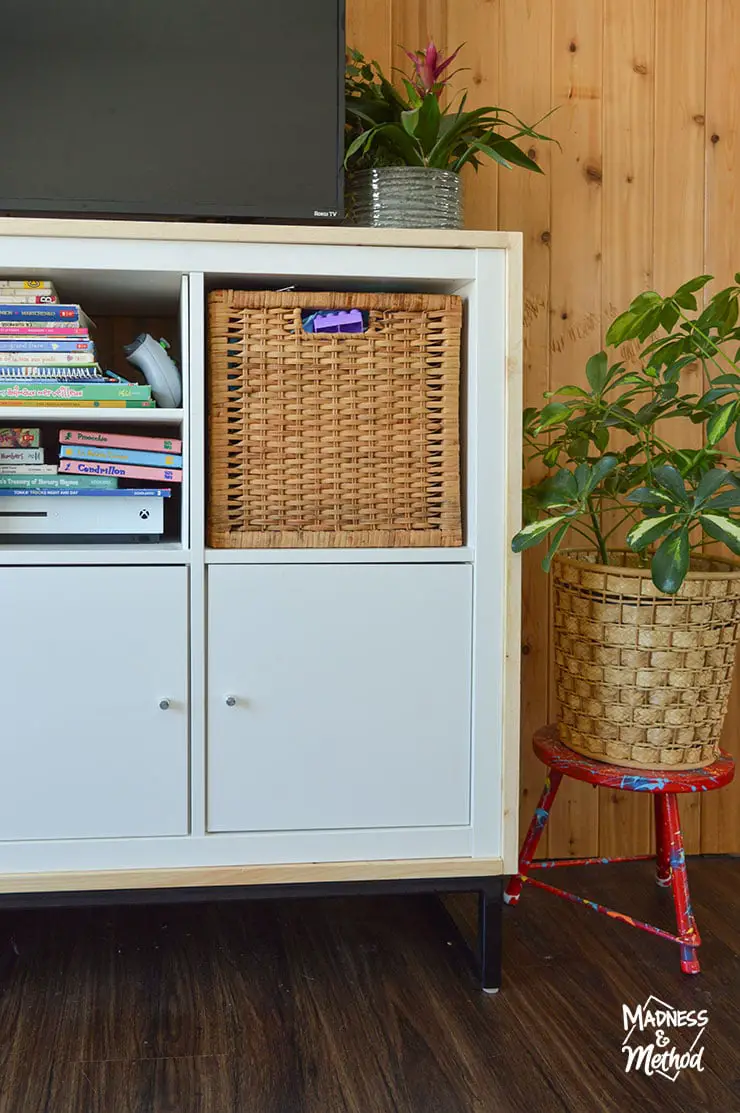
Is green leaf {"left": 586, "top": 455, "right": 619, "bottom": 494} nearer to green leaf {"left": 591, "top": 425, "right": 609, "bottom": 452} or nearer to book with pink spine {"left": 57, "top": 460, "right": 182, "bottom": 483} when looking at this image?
green leaf {"left": 591, "top": 425, "right": 609, "bottom": 452}

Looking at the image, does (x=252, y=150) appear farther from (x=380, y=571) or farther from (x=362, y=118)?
(x=380, y=571)

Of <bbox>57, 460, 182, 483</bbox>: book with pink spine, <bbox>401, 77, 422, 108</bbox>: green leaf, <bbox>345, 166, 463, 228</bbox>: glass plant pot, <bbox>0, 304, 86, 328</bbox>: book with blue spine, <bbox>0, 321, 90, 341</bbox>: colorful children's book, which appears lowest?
<bbox>57, 460, 182, 483</bbox>: book with pink spine

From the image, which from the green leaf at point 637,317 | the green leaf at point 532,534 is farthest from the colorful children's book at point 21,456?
the green leaf at point 637,317

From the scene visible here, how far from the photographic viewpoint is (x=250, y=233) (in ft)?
4.71

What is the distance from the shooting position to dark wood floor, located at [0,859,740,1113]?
127 cm

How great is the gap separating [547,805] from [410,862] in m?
0.38

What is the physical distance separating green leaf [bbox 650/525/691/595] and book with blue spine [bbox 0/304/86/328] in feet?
3.07

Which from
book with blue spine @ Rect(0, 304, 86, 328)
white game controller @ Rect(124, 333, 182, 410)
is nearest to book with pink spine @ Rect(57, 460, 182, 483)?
white game controller @ Rect(124, 333, 182, 410)

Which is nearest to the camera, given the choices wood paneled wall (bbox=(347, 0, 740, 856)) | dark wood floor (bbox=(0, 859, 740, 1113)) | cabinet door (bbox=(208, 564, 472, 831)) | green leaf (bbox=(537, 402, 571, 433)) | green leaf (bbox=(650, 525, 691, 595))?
dark wood floor (bbox=(0, 859, 740, 1113))

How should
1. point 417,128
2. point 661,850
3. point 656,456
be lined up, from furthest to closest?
point 661,850, point 656,456, point 417,128

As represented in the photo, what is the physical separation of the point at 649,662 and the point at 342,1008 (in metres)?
0.73

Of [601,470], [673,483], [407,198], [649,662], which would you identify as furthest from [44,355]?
[649,662]

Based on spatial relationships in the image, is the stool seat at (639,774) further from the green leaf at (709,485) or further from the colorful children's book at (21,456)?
the colorful children's book at (21,456)

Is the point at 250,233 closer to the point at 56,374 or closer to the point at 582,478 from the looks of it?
the point at 56,374
